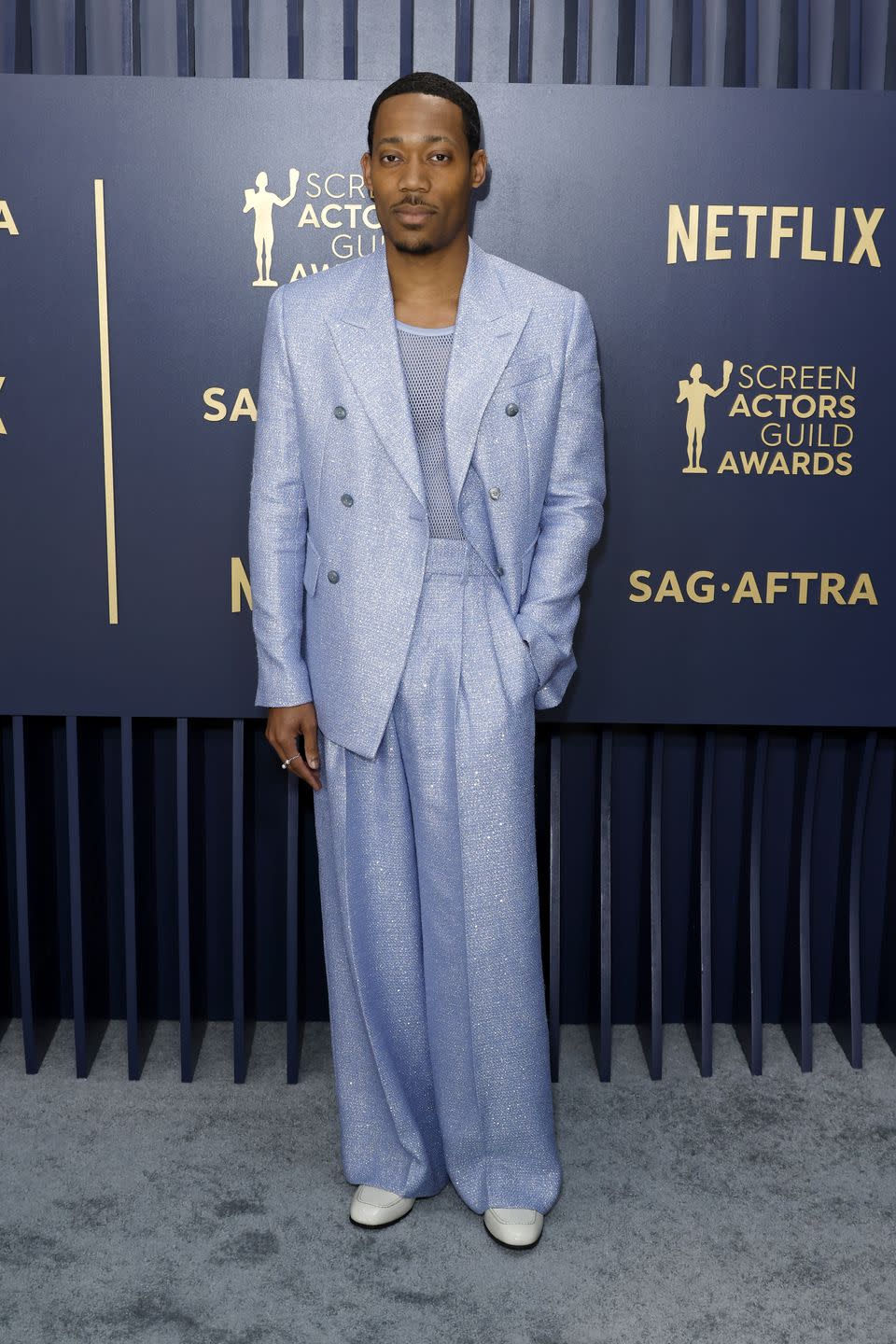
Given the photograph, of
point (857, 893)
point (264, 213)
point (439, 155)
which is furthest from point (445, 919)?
point (264, 213)

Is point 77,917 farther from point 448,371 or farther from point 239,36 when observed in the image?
point 239,36

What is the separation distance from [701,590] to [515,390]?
0.73m

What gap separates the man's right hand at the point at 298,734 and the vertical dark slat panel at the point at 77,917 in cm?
66

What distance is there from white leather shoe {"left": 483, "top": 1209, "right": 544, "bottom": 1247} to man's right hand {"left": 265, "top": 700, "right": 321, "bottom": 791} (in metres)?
0.83

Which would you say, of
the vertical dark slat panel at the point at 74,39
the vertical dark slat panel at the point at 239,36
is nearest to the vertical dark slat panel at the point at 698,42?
the vertical dark slat panel at the point at 239,36

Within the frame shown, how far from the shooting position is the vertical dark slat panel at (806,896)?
2986 mm

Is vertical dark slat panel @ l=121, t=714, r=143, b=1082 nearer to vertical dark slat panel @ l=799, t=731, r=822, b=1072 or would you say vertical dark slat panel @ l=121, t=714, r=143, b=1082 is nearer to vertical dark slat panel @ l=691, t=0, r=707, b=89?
vertical dark slat panel @ l=799, t=731, r=822, b=1072

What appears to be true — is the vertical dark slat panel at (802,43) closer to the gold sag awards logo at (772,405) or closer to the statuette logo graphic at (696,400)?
the gold sag awards logo at (772,405)

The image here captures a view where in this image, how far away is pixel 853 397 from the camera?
2697mm

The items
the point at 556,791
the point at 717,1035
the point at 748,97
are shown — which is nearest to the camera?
the point at 748,97

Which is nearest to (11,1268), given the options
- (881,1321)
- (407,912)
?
(407,912)

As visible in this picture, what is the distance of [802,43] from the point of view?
105 inches

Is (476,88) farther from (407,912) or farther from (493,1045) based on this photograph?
(493,1045)

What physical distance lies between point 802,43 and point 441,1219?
2.38 metres
